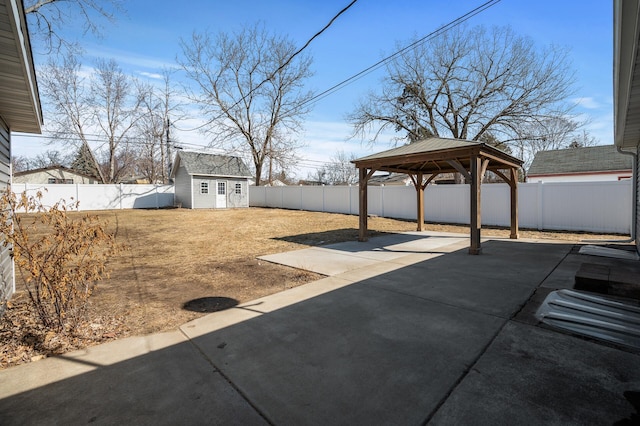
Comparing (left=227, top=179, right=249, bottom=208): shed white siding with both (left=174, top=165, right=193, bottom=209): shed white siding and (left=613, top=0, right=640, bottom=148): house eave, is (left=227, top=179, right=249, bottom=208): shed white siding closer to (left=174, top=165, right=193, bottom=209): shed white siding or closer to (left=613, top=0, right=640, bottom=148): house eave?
(left=174, top=165, right=193, bottom=209): shed white siding

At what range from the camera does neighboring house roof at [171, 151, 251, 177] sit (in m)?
22.1

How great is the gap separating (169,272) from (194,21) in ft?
22.3

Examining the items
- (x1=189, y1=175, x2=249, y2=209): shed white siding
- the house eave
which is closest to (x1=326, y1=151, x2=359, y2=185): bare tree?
(x1=189, y1=175, x2=249, y2=209): shed white siding

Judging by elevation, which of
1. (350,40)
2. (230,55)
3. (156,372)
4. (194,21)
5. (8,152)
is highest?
(230,55)

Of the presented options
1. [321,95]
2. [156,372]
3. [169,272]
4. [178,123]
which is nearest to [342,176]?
[178,123]

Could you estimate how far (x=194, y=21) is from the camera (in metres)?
8.23

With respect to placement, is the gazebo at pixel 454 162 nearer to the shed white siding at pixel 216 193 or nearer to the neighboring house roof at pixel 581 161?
the neighboring house roof at pixel 581 161

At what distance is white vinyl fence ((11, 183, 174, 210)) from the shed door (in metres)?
4.61

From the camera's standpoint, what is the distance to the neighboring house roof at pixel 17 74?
7.42ft

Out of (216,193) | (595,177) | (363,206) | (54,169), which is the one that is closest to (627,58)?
(363,206)

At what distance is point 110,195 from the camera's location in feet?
72.2

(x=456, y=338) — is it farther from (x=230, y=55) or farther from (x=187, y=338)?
(x=230, y=55)

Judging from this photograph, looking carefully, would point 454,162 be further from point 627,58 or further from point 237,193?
point 237,193

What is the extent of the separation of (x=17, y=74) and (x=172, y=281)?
3390 mm
